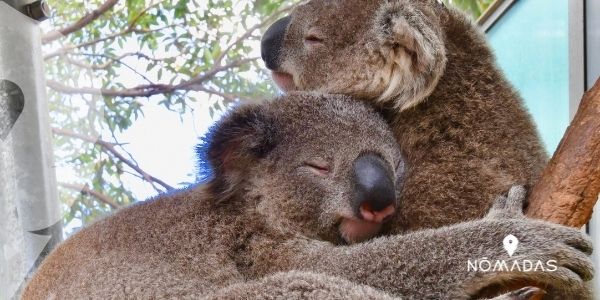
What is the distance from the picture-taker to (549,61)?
13.4 feet

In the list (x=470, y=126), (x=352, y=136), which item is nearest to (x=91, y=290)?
(x=352, y=136)

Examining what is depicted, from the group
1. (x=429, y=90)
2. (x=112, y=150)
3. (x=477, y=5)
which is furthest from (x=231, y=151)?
(x=477, y=5)

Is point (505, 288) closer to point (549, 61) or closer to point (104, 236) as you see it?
point (104, 236)

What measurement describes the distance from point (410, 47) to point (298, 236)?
0.89m

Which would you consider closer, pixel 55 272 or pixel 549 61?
pixel 55 272

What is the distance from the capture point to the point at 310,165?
2.31m

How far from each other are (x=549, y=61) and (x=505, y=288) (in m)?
2.53

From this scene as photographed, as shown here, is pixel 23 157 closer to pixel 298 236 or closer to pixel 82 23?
pixel 298 236

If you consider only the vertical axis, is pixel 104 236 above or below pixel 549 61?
below

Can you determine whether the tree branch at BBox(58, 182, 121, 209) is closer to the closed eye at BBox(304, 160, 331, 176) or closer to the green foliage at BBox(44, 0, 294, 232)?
the green foliage at BBox(44, 0, 294, 232)

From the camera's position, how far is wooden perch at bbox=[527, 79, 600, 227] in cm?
198

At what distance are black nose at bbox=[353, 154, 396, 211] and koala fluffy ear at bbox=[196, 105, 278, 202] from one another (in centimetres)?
38

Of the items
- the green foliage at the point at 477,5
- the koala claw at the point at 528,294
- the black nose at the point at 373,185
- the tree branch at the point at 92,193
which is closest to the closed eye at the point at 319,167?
the black nose at the point at 373,185

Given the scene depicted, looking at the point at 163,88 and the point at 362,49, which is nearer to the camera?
the point at 362,49
